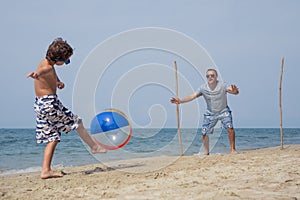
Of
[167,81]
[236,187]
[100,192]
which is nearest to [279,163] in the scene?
[236,187]

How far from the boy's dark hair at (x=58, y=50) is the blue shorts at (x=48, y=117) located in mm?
489

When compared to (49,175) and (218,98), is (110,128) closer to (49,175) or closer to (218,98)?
(49,175)

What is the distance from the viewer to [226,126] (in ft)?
23.0

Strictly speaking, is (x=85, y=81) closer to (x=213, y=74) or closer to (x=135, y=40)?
(x=135, y=40)

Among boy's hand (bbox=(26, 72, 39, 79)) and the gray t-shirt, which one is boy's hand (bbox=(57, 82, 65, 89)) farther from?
the gray t-shirt

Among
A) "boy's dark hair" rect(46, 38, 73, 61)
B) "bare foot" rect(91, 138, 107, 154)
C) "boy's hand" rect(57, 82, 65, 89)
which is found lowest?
"bare foot" rect(91, 138, 107, 154)

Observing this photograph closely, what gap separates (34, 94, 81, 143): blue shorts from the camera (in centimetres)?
466

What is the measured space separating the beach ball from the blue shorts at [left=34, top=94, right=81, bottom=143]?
26.0 inches

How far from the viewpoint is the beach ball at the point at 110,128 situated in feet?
17.4

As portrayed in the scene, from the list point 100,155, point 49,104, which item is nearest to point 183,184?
point 49,104

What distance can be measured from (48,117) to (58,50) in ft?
2.80

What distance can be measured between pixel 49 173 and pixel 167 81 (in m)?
3.95

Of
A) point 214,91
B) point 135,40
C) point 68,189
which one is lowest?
point 68,189

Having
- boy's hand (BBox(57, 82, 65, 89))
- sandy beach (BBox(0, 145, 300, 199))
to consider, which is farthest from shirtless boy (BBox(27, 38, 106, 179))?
sandy beach (BBox(0, 145, 300, 199))
